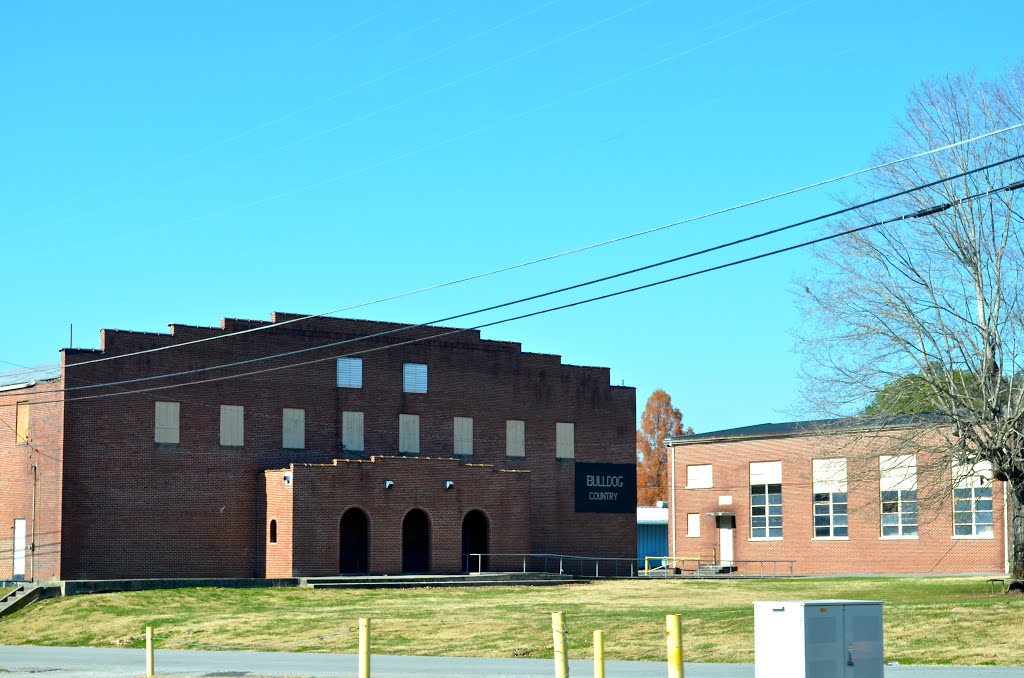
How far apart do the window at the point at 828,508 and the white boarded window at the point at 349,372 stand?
67.8 feet

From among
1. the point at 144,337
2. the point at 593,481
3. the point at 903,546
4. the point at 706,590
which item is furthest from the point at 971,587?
the point at 144,337

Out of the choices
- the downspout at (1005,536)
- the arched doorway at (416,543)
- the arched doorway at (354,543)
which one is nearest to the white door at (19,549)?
the arched doorway at (354,543)

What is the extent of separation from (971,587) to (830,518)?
2358 cm

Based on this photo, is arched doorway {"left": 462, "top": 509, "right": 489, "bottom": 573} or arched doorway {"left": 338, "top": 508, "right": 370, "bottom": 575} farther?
arched doorway {"left": 462, "top": 509, "right": 489, "bottom": 573}

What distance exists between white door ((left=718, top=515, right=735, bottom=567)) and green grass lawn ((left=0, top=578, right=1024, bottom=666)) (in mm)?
17191

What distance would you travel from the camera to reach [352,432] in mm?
54594

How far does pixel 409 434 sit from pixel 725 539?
18.6m

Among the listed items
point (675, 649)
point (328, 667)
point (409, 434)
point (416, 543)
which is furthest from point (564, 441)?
point (675, 649)

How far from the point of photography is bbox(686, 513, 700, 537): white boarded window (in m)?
67.6

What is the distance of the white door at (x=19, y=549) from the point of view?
161ft

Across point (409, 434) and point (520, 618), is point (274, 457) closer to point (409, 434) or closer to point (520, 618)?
point (409, 434)

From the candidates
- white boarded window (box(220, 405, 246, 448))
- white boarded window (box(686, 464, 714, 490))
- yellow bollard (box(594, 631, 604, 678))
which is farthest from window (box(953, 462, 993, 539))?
yellow bollard (box(594, 631, 604, 678))

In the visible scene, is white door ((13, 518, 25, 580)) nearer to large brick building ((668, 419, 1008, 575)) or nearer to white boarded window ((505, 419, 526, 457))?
white boarded window ((505, 419, 526, 457))

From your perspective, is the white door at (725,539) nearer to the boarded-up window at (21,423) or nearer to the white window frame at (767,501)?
the white window frame at (767,501)
